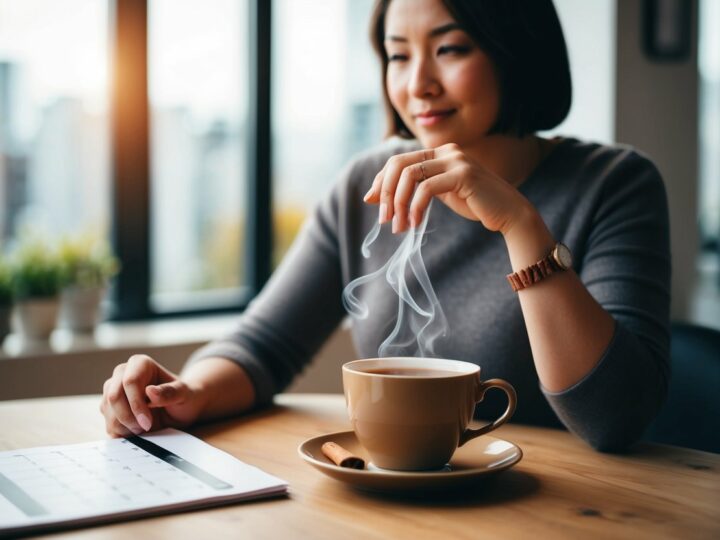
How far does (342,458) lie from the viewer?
838 millimetres

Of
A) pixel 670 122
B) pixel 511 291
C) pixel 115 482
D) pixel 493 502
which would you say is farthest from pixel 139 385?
pixel 670 122

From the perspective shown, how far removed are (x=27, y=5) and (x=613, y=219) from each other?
66.2 inches

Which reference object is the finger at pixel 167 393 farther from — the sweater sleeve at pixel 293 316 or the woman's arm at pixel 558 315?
the woman's arm at pixel 558 315

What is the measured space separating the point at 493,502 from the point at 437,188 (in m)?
0.35

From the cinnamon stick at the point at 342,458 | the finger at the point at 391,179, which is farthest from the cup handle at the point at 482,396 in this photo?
the finger at the point at 391,179

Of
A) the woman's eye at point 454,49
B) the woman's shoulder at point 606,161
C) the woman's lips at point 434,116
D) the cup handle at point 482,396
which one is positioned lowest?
the cup handle at point 482,396

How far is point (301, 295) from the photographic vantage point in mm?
1457

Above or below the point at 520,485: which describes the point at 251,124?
above

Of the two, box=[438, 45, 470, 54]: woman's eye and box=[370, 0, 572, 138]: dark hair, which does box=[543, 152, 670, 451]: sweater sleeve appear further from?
box=[438, 45, 470, 54]: woman's eye

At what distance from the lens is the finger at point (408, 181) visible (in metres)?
0.94

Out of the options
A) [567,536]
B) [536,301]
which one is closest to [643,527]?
[567,536]

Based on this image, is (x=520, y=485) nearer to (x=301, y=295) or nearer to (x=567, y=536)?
(x=567, y=536)

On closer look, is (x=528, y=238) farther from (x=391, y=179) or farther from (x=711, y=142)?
(x=711, y=142)

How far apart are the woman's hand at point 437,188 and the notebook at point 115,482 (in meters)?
0.33
